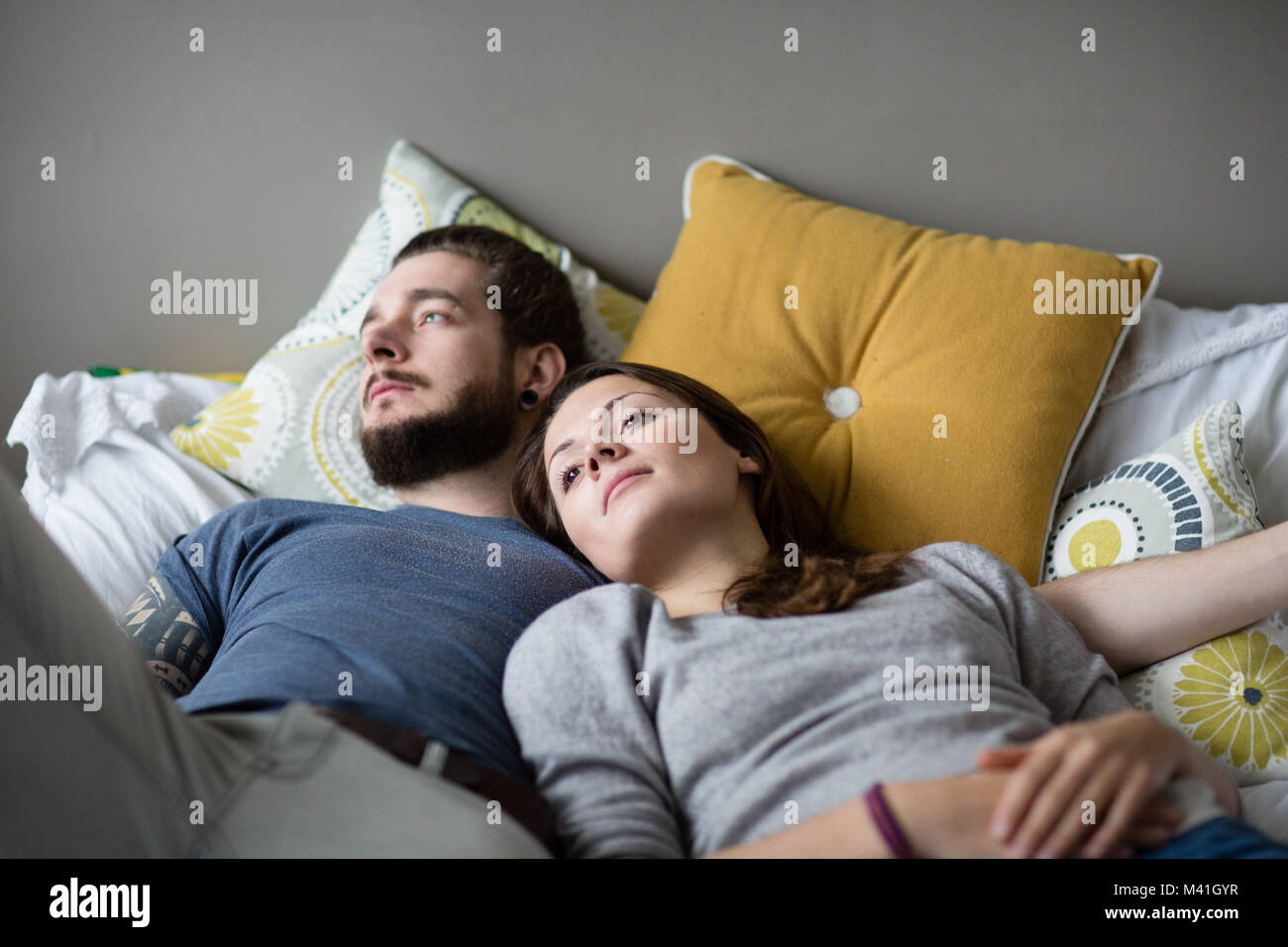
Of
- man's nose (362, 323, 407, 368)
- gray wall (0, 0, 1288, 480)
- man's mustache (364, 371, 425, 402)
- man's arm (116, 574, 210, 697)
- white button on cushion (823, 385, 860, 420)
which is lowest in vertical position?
man's arm (116, 574, 210, 697)

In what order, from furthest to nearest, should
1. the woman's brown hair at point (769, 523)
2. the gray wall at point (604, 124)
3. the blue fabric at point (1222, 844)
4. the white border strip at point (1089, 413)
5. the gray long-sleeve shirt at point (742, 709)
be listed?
the gray wall at point (604, 124) → the white border strip at point (1089, 413) → the woman's brown hair at point (769, 523) → the gray long-sleeve shirt at point (742, 709) → the blue fabric at point (1222, 844)

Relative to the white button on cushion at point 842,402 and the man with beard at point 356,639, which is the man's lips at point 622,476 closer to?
the man with beard at point 356,639

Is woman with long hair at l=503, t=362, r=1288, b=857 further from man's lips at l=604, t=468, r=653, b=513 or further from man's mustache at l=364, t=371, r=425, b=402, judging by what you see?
man's mustache at l=364, t=371, r=425, b=402

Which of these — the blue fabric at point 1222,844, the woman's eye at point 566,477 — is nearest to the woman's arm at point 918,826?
the blue fabric at point 1222,844

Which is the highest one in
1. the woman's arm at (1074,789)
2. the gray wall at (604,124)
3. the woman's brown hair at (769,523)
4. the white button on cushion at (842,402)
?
the gray wall at (604,124)

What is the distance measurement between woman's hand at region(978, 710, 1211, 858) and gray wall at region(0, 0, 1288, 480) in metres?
1.22

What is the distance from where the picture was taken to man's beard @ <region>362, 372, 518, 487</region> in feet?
4.77

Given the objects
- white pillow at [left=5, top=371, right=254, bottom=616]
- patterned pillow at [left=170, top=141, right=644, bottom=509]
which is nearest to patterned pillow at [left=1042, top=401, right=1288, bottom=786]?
patterned pillow at [left=170, top=141, right=644, bottom=509]

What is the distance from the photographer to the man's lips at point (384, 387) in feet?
4.87

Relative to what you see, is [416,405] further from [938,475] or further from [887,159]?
[887,159]

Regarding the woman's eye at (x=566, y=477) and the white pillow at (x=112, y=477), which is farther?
the white pillow at (x=112, y=477)

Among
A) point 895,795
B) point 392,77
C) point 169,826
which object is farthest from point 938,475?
Result: point 392,77

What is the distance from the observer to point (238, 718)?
85 cm
